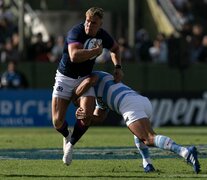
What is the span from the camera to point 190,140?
18.0 meters

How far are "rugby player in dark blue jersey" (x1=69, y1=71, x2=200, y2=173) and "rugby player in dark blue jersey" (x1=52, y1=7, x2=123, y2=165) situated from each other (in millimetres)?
140

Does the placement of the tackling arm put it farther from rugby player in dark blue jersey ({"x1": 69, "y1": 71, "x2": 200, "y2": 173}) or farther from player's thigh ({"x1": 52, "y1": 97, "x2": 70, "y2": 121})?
player's thigh ({"x1": 52, "y1": 97, "x2": 70, "y2": 121})

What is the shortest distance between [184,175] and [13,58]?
15.8 m

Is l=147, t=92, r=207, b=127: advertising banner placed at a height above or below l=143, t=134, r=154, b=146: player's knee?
below

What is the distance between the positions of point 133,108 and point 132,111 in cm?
5

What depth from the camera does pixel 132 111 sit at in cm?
1155

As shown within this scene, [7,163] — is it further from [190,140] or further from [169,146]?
[190,140]

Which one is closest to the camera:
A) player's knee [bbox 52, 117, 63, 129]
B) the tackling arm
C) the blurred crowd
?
the tackling arm

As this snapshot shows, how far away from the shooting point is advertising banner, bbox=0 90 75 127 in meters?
24.5

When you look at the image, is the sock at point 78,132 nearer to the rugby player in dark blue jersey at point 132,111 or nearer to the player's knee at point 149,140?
the rugby player in dark blue jersey at point 132,111

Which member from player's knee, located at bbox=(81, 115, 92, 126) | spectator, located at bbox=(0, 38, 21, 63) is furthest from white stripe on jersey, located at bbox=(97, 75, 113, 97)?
spectator, located at bbox=(0, 38, 21, 63)

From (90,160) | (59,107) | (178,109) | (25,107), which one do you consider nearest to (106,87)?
(59,107)

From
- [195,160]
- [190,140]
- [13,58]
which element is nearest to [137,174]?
[195,160]

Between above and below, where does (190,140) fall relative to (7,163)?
below
